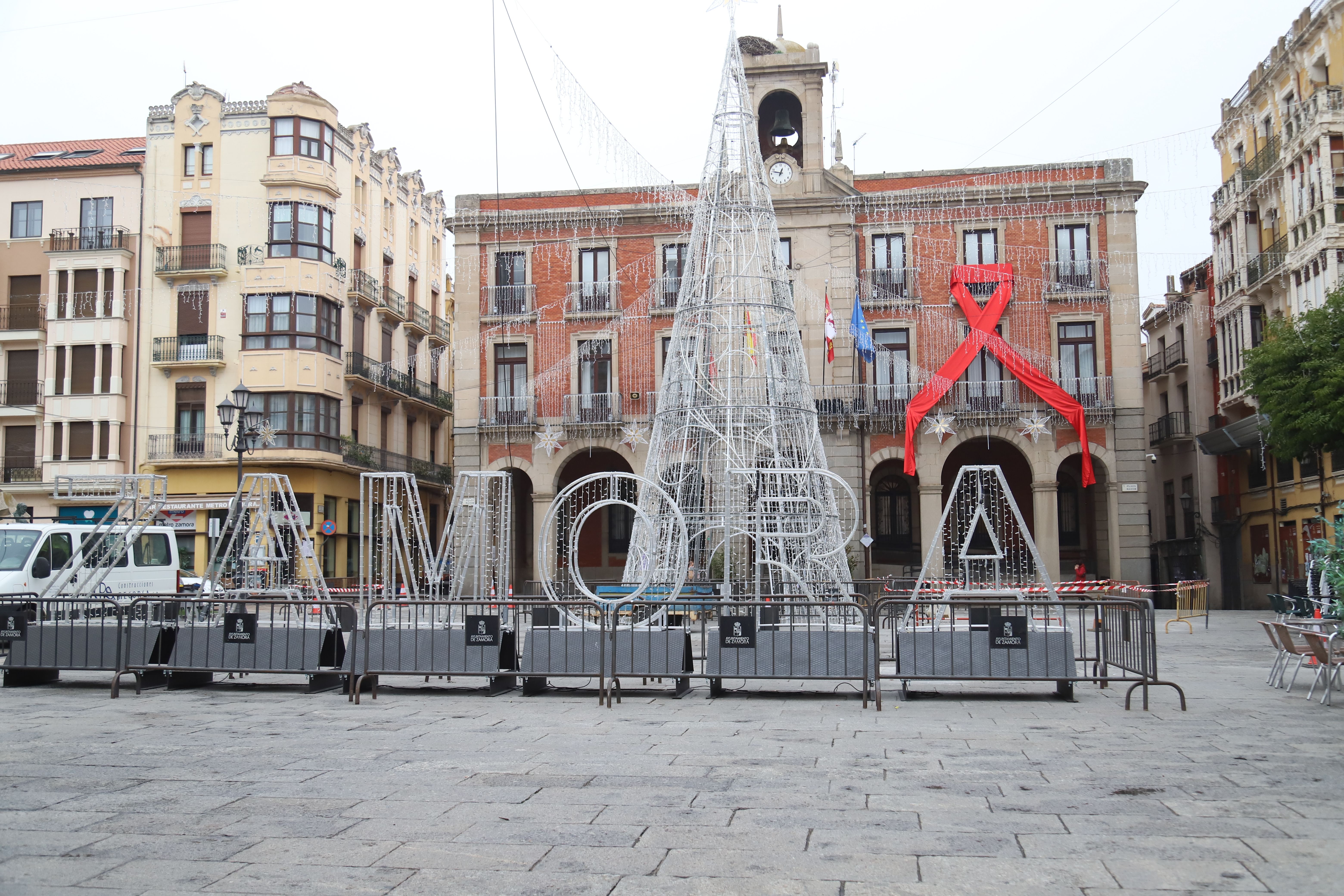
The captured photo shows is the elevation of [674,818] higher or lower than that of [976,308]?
lower

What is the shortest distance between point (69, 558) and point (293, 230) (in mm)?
22029

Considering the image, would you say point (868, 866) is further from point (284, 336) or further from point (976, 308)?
point (284, 336)

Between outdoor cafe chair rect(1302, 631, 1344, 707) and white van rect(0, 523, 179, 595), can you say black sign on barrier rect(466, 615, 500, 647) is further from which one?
outdoor cafe chair rect(1302, 631, 1344, 707)

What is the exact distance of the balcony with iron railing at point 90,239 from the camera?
38.7 metres

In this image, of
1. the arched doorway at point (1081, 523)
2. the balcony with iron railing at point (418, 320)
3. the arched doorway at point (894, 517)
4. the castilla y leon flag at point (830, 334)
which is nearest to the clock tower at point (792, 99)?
the castilla y leon flag at point (830, 334)

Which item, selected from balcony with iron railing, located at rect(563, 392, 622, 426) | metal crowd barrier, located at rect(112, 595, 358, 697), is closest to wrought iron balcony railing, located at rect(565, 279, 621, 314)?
balcony with iron railing, located at rect(563, 392, 622, 426)

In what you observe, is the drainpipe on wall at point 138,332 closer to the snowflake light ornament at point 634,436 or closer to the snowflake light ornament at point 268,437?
the snowflake light ornament at point 268,437

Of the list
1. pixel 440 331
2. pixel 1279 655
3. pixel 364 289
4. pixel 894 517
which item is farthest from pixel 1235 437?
pixel 440 331

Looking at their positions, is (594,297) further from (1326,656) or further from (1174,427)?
(1326,656)

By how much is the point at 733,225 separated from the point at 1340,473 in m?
20.5

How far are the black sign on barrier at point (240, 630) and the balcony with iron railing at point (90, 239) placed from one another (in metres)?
30.3

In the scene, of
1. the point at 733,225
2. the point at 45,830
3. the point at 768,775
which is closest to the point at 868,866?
the point at 768,775

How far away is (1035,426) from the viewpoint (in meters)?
32.8

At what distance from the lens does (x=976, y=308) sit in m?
33.4
